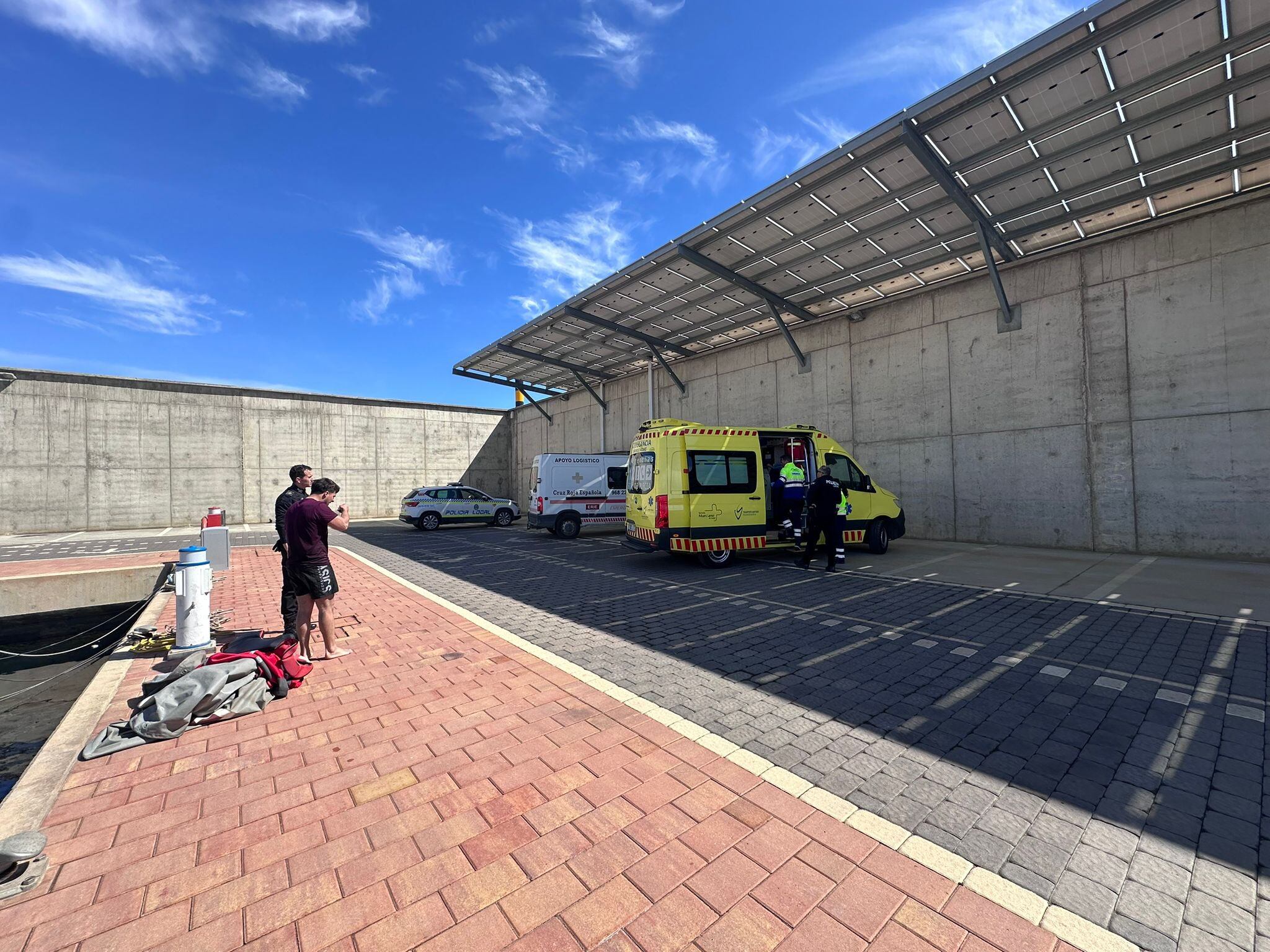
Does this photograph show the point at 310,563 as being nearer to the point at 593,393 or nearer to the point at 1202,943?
the point at 1202,943

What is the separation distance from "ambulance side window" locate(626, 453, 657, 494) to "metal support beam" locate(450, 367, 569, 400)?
54.0ft

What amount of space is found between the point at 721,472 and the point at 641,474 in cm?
155

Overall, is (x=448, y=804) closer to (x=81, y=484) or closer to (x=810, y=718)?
(x=810, y=718)

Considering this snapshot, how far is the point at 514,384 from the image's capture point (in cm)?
2605

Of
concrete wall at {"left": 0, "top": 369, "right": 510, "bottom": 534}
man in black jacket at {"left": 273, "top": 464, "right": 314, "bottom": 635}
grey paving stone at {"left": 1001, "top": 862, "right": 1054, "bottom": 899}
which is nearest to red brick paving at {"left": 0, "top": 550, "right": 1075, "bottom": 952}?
grey paving stone at {"left": 1001, "top": 862, "right": 1054, "bottom": 899}

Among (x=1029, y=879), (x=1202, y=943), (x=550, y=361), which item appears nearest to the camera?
(x=1202, y=943)

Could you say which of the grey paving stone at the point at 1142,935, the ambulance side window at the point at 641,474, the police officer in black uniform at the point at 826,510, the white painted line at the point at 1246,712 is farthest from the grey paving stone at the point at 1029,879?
the ambulance side window at the point at 641,474

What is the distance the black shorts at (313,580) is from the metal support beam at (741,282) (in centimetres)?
1124

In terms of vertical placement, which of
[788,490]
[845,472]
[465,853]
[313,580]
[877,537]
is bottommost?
[465,853]

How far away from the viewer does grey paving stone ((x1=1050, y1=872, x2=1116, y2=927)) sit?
204 centimetres

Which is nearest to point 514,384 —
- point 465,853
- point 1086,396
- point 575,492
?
point 575,492

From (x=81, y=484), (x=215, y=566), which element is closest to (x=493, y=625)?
(x=215, y=566)

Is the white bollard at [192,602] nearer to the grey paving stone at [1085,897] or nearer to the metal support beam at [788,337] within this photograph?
the grey paving stone at [1085,897]

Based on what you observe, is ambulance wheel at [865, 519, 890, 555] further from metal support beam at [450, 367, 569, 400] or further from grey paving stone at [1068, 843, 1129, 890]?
metal support beam at [450, 367, 569, 400]
